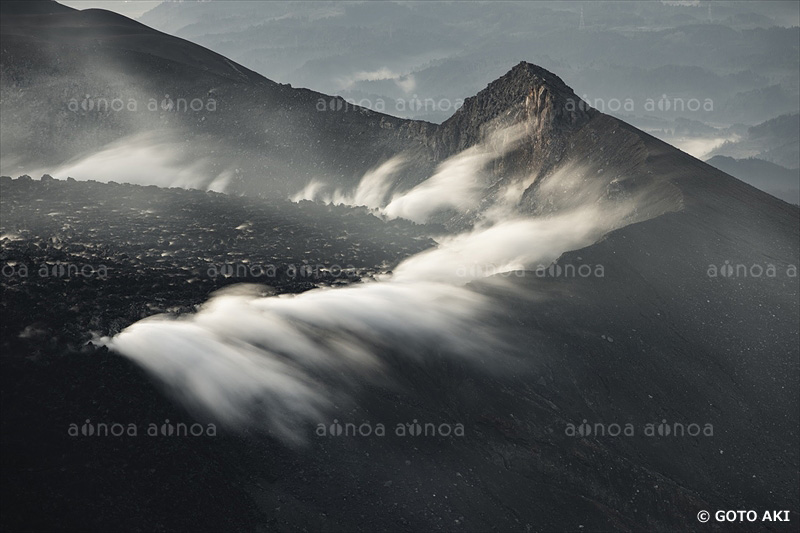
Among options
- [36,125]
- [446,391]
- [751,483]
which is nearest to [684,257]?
[751,483]

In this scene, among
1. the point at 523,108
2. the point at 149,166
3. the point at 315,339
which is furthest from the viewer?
the point at 149,166

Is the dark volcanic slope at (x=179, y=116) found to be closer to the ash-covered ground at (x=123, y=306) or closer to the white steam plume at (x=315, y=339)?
the ash-covered ground at (x=123, y=306)

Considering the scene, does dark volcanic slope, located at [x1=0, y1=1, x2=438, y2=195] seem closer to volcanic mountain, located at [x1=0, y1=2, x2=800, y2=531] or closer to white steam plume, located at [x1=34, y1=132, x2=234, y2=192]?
white steam plume, located at [x1=34, y1=132, x2=234, y2=192]

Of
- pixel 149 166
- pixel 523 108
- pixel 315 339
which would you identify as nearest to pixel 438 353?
pixel 315 339

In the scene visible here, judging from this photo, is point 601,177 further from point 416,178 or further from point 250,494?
point 250,494

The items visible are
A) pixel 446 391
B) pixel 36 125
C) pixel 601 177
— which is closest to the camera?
pixel 446 391

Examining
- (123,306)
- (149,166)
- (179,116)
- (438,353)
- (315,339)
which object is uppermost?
(179,116)

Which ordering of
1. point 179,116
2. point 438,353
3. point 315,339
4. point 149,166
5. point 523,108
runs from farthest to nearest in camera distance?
1. point 179,116
2. point 149,166
3. point 523,108
4. point 315,339
5. point 438,353

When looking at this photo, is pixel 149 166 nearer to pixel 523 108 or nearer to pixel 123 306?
pixel 523 108

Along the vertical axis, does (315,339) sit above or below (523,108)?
below
